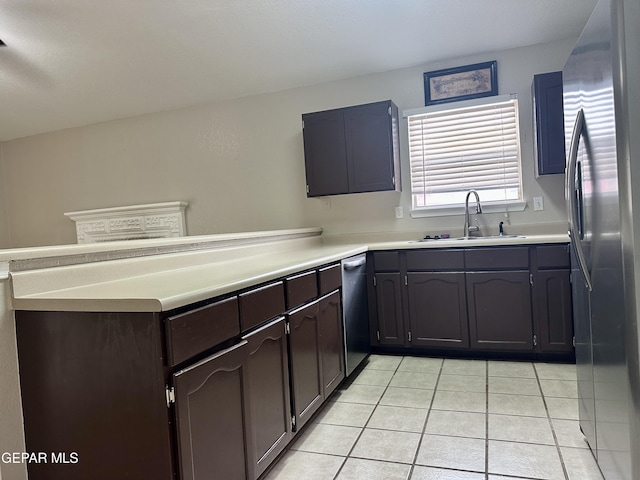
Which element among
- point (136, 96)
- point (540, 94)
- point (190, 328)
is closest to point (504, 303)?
point (540, 94)

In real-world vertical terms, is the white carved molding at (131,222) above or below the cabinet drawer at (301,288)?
above

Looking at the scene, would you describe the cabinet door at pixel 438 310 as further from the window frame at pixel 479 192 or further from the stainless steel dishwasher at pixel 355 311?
the window frame at pixel 479 192

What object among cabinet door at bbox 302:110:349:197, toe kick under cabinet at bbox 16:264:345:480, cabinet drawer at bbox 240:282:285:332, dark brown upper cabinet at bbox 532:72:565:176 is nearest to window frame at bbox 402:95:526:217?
dark brown upper cabinet at bbox 532:72:565:176

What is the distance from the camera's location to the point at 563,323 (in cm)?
285

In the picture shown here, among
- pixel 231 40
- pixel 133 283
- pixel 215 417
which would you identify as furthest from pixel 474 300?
pixel 231 40

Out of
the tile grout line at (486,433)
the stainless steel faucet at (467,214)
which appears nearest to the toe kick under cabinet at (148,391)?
the tile grout line at (486,433)

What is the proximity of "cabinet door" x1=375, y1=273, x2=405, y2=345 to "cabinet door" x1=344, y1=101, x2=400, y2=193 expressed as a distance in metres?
0.75

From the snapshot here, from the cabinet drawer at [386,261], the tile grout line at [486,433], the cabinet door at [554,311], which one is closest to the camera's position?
the tile grout line at [486,433]

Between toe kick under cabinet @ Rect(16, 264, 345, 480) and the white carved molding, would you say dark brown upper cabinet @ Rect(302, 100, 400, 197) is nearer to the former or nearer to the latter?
the white carved molding

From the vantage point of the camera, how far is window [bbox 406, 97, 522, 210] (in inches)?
137

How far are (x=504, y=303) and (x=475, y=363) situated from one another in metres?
0.48

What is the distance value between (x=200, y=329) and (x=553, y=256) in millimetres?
Answer: 2469

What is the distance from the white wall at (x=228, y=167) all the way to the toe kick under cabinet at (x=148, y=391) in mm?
2507

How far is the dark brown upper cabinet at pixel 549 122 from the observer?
2990 mm
